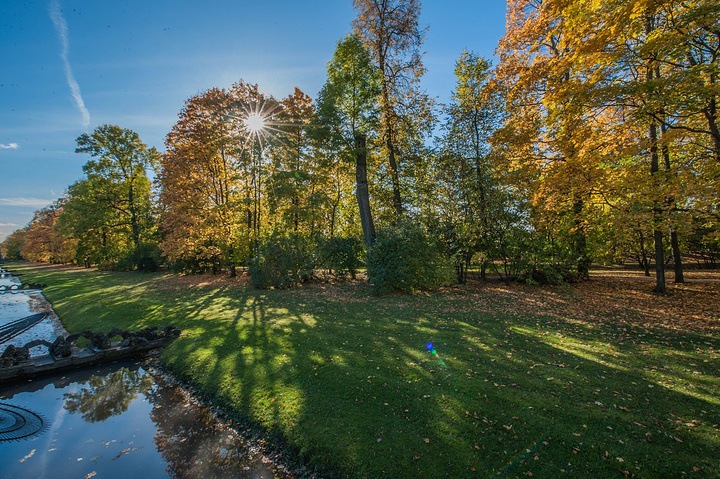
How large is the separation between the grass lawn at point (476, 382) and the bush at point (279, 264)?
5453 millimetres

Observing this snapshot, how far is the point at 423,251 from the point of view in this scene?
12375 mm

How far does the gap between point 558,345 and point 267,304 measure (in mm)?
9582

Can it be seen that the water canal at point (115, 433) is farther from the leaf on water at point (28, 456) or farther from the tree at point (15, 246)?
the tree at point (15, 246)

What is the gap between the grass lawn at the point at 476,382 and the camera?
10.5ft

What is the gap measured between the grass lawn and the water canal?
0.49m

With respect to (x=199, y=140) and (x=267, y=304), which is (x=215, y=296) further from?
(x=199, y=140)

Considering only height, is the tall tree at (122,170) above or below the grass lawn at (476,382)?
above

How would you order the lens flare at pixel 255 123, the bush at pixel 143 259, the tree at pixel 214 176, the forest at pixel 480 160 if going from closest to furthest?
the forest at pixel 480 160
the tree at pixel 214 176
the lens flare at pixel 255 123
the bush at pixel 143 259

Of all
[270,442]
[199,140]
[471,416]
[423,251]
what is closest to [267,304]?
[423,251]

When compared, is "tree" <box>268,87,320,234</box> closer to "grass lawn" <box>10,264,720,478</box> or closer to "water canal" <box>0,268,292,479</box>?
"grass lawn" <box>10,264,720,478</box>

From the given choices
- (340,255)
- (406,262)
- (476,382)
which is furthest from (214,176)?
(476,382)

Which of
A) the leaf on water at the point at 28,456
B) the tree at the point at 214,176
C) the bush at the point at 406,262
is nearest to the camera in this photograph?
the leaf on water at the point at 28,456

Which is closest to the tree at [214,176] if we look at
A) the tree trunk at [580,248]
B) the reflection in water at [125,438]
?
the reflection in water at [125,438]

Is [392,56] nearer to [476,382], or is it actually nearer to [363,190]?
[363,190]
